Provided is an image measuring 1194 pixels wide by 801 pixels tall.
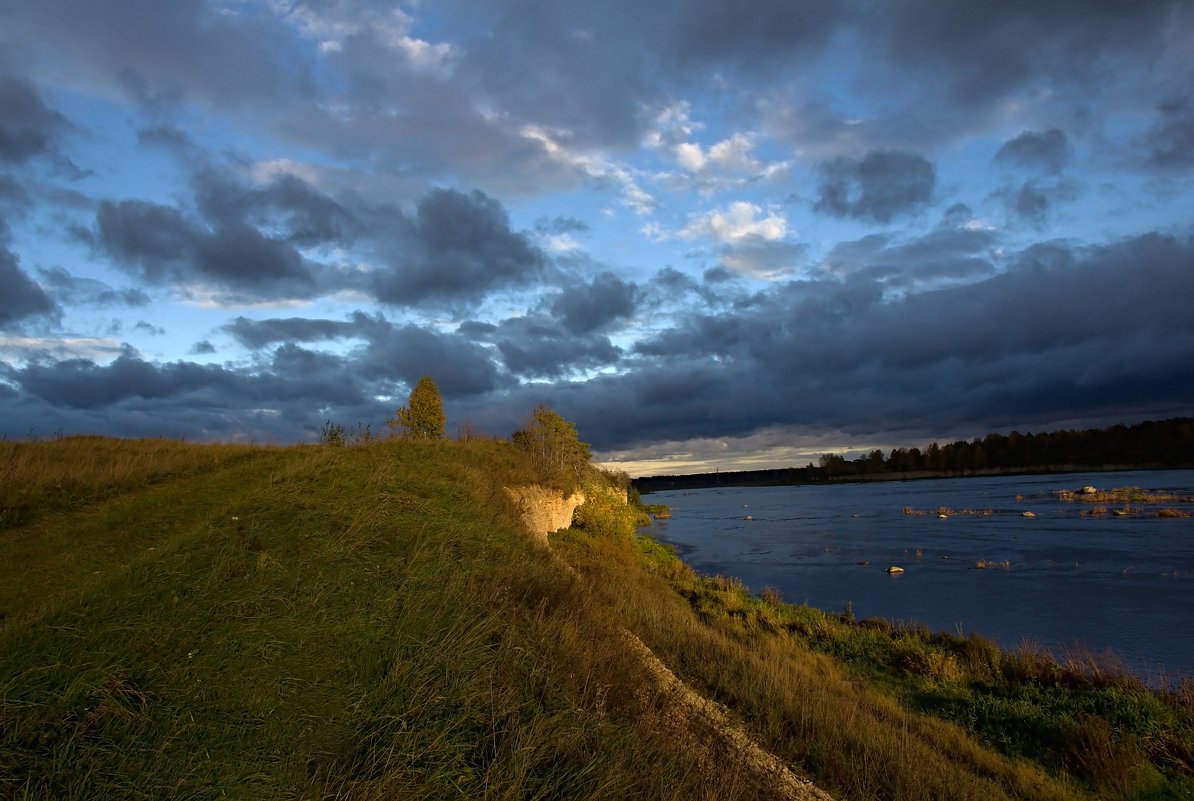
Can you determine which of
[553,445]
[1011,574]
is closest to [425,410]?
[553,445]

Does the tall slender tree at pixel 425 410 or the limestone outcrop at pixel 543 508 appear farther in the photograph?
the tall slender tree at pixel 425 410

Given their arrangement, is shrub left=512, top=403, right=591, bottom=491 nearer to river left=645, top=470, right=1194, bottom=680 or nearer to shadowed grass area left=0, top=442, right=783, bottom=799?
river left=645, top=470, right=1194, bottom=680

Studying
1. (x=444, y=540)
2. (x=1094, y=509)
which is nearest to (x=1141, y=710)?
(x=444, y=540)

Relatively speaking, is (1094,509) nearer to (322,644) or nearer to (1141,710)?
(1141,710)

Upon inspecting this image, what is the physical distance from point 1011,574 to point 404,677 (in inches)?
1345

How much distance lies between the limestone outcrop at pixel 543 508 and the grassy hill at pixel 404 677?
495 centimetres

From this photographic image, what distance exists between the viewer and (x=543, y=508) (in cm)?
2659

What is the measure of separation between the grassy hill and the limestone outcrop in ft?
16.2

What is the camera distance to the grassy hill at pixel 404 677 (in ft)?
17.9

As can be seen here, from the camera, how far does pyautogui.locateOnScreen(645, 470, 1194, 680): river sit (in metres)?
21.7

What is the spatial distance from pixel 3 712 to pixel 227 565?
11.0ft

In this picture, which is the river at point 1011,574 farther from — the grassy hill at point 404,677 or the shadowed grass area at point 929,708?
the grassy hill at point 404,677

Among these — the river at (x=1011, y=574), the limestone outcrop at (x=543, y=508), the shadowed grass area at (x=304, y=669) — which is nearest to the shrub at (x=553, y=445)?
the limestone outcrop at (x=543, y=508)

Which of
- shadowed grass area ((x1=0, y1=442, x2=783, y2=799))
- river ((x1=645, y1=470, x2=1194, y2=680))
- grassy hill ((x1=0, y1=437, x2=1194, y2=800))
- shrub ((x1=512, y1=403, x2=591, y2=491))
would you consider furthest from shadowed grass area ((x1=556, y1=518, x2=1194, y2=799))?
shrub ((x1=512, y1=403, x2=591, y2=491))
